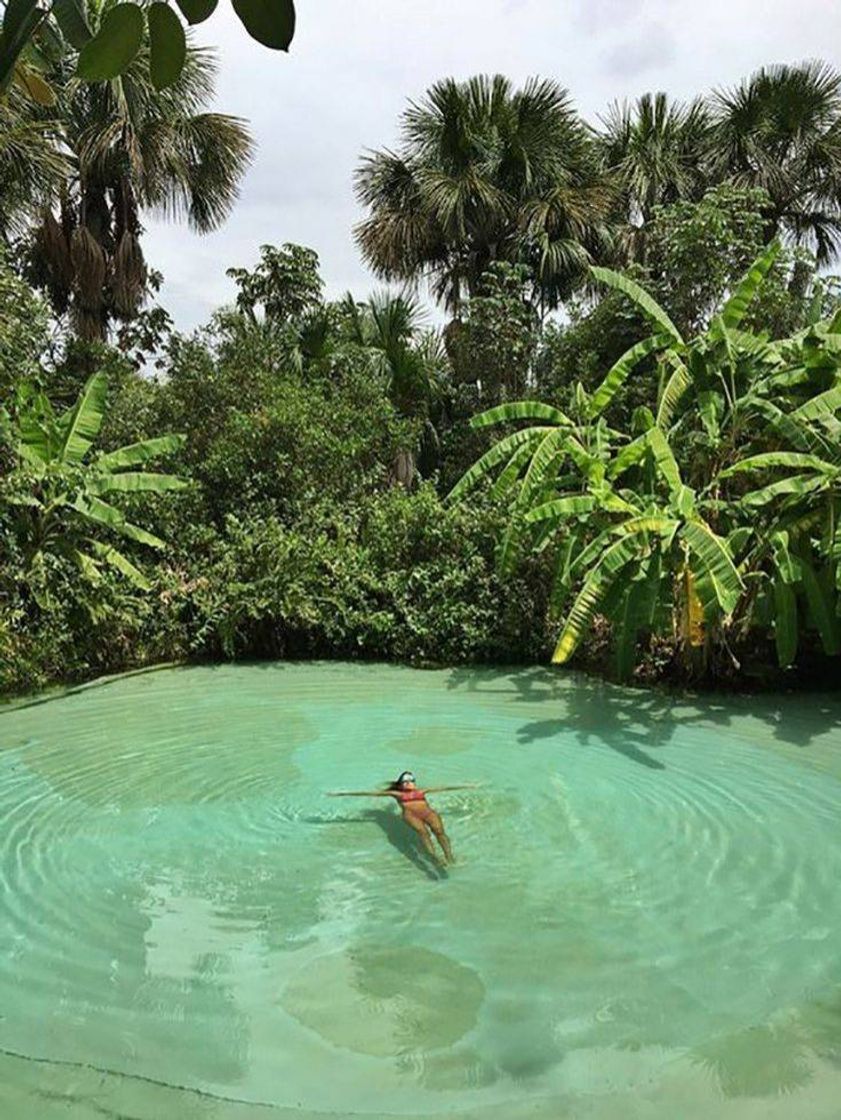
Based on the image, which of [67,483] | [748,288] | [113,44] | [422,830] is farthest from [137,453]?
[113,44]

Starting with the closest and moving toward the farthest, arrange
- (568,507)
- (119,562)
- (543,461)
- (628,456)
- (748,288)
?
(568,507), (628,456), (748,288), (543,461), (119,562)

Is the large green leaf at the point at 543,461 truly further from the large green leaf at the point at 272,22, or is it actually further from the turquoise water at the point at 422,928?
the large green leaf at the point at 272,22

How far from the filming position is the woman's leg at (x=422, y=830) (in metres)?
5.28

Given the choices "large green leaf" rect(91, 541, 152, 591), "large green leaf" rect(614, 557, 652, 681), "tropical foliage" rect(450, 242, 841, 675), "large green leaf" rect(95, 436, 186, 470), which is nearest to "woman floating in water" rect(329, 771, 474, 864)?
"tropical foliage" rect(450, 242, 841, 675)

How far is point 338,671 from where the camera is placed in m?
11.5

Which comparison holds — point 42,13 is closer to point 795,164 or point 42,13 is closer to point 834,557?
point 834,557

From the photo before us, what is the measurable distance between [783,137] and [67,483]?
17179 millimetres

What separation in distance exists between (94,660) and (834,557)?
901cm

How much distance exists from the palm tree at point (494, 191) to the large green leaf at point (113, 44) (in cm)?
1743

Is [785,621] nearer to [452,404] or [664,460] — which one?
[664,460]

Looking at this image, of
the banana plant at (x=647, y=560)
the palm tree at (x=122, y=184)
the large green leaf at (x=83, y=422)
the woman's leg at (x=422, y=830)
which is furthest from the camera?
the palm tree at (x=122, y=184)

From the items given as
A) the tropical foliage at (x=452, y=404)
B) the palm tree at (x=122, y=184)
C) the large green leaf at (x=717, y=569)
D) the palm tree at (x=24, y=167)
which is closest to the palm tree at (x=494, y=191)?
the tropical foliage at (x=452, y=404)

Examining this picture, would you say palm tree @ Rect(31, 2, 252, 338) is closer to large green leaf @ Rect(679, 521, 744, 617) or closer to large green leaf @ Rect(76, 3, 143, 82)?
large green leaf @ Rect(679, 521, 744, 617)

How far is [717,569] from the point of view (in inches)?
308
